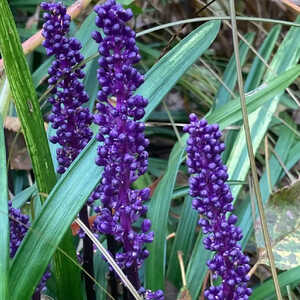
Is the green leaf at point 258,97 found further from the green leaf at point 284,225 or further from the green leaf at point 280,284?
the green leaf at point 280,284

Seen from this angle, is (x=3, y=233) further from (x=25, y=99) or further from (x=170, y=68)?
(x=170, y=68)

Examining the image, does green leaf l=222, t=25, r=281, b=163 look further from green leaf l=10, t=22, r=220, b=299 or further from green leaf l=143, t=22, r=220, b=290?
green leaf l=10, t=22, r=220, b=299

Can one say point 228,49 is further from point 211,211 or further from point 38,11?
point 211,211

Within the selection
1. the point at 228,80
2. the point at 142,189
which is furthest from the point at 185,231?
the point at 228,80

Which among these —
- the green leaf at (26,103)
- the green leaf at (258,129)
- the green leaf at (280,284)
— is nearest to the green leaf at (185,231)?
the green leaf at (258,129)

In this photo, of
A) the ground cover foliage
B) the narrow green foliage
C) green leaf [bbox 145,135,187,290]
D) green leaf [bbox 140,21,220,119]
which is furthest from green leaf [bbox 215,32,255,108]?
the narrow green foliage

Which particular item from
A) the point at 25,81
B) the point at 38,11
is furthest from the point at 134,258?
the point at 38,11
